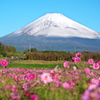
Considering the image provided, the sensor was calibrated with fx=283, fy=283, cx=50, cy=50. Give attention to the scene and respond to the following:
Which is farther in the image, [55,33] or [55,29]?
[55,29]

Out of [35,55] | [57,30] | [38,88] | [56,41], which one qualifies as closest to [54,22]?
[57,30]

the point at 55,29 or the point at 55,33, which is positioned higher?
the point at 55,29

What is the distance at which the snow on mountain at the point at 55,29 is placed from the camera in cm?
11731

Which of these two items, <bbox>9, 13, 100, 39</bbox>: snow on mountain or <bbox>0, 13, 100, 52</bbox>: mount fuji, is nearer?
<bbox>0, 13, 100, 52</bbox>: mount fuji

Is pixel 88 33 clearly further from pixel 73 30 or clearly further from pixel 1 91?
pixel 1 91

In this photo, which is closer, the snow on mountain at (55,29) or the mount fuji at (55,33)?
the mount fuji at (55,33)

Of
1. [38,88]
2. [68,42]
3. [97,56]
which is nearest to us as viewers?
[38,88]

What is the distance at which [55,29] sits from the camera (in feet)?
401

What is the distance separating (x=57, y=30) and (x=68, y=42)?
15636 mm

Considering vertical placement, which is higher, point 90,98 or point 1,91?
point 90,98

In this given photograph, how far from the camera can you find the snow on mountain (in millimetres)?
117312

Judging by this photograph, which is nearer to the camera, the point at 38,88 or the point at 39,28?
the point at 38,88

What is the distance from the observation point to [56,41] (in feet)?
371

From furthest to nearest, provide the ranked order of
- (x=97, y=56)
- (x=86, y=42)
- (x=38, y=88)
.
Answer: (x=86, y=42)
(x=97, y=56)
(x=38, y=88)
